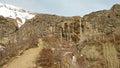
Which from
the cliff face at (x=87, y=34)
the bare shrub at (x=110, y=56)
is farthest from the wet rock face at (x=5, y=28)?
the bare shrub at (x=110, y=56)

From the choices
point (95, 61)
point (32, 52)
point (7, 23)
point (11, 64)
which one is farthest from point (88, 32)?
point (7, 23)

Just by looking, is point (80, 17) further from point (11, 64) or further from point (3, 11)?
point (3, 11)

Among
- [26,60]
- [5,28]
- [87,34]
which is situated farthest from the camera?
[5,28]

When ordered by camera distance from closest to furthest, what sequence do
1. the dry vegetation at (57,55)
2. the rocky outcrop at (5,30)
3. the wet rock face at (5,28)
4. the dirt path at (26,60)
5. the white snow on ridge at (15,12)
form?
the dry vegetation at (57,55) < the dirt path at (26,60) < the rocky outcrop at (5,30) < the wet rock face at (5,28) < the white snow on ridge at (15,12)

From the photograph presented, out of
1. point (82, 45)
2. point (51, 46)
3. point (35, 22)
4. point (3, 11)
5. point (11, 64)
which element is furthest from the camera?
point (3, 11)

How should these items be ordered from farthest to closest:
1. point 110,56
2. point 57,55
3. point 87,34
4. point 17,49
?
point 87,34, point 17,49, point 110,56, point 57,55

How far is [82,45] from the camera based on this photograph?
31578 millimetres

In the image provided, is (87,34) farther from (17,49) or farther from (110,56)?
(17,49)

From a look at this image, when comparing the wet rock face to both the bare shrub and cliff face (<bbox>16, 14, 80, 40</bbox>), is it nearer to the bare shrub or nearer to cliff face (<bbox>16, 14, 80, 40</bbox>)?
cliff face (<bbox>16, 14, 80, 40</bbox>)

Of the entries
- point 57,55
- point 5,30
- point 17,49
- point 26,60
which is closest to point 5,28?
point 5,30

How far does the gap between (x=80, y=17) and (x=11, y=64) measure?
12051mm

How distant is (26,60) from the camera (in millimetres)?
27172

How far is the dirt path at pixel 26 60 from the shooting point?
87.1ft

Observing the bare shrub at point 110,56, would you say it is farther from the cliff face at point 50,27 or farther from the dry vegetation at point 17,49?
the dry vegetation at point 17,49
